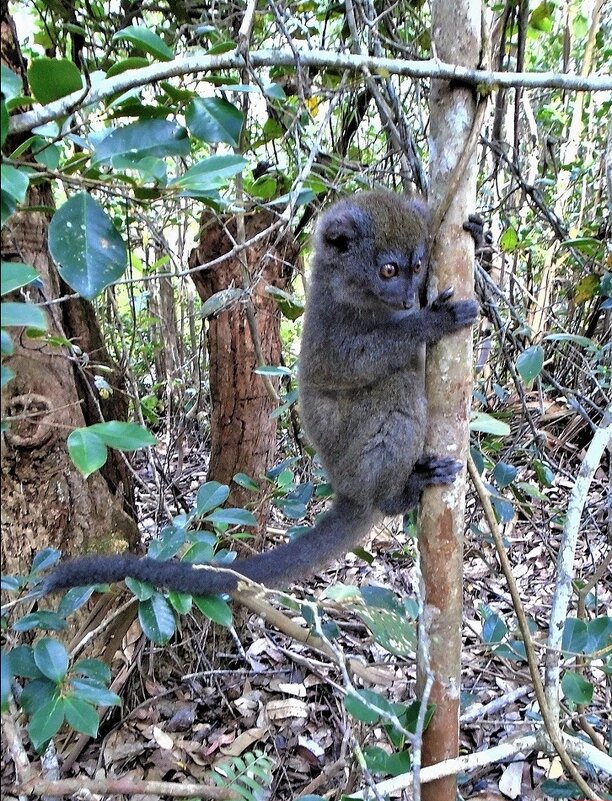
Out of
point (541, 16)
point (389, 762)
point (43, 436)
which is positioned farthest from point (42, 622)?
point (541, 16)

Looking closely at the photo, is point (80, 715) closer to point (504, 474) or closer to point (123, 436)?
point (123, 436)

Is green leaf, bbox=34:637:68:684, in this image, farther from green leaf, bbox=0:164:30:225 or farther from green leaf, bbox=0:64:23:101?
green leaf, bbox=0:64:23:101

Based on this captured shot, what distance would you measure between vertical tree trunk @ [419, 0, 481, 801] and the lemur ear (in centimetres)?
96

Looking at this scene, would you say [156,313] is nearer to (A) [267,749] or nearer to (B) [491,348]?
(B) [491,348]

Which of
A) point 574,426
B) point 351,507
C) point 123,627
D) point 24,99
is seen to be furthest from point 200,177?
point 574,426

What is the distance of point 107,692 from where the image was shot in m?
2.17

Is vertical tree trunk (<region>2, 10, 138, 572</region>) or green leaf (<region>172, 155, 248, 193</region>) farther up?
green leaf (<region>172, 155, 248, 193</region>)

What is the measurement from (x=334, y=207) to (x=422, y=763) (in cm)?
268

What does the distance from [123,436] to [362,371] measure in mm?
1883

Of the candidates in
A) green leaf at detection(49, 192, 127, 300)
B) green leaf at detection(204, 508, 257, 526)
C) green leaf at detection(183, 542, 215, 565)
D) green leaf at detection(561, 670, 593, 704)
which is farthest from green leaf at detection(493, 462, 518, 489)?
green leaf at detection(49, 192, 127, 300)

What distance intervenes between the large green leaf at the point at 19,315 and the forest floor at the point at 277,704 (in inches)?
87.0

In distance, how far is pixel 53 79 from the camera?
159 centimetres

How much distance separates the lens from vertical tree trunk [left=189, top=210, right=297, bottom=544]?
4.63 metres

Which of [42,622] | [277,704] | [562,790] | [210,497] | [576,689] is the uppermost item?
[210,497]
